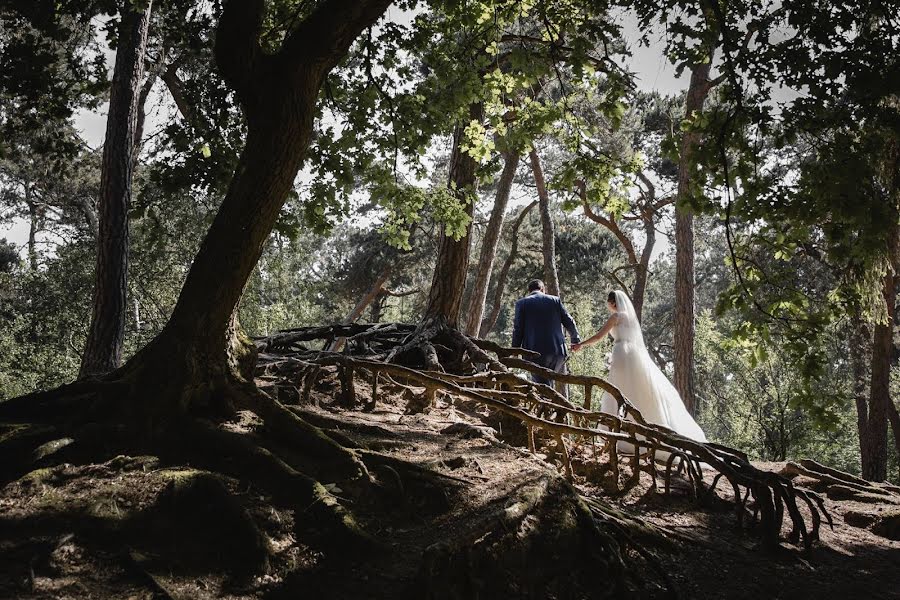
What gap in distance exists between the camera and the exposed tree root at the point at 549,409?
457 centimetres

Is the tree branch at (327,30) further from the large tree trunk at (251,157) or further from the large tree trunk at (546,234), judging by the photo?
the large tree trunk at (546,234)

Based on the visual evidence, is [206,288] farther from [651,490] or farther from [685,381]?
[685,381]

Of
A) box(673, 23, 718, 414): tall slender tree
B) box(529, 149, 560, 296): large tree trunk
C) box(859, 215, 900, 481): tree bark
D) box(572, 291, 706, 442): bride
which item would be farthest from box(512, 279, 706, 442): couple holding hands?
box(529, 149, 560, 296): large tree trunk

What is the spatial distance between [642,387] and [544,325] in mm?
1704

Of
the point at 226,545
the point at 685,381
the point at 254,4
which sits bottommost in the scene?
the point at 226,545

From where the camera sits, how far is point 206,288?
3711mm

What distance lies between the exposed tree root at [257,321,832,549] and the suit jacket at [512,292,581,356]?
0.62 meters

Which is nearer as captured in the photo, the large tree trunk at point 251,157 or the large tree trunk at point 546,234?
the large tree trunk at point 251,157

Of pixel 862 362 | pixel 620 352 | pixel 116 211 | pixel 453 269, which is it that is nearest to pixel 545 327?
pixel 620 352

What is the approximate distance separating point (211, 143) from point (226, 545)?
4.83m

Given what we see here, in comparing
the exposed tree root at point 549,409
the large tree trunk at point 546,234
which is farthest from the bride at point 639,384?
the large tree trunk at point 546,234

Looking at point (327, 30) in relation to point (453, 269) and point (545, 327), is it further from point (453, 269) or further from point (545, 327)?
point (545, 327)

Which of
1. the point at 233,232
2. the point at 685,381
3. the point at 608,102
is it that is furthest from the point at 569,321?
the point at 233,232

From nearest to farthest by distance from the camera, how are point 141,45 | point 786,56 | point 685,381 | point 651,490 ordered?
point 786,56, point 651,490, point 141,45, point 685,381
